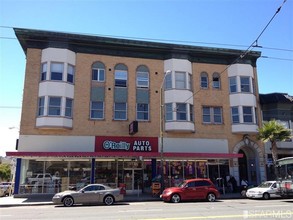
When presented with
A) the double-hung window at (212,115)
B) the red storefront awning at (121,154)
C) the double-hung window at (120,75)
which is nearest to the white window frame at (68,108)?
the red storefront awning at (121,154)

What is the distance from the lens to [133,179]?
88.5 feet

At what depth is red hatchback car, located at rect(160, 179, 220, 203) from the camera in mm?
19828

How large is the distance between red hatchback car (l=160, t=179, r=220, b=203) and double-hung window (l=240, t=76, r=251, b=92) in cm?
1370

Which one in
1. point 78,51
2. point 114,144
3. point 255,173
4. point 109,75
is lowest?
point 255,173

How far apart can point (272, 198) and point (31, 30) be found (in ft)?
77.9

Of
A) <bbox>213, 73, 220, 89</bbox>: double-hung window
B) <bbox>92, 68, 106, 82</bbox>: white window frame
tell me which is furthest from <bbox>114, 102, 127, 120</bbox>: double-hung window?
<bbox>213, 73, 220, 89</bbox>: double-hung window

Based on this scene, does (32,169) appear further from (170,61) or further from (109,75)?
(170,61)

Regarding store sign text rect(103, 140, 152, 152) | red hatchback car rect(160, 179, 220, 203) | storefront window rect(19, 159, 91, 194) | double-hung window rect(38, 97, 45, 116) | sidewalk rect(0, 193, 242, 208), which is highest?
double-hung window rect(38, 97, 45, 116)

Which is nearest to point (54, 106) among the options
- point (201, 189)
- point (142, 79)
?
point (142, 79)

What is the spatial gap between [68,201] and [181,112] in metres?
14.5

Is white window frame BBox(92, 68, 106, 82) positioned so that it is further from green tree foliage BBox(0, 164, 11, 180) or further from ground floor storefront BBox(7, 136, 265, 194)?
green tree foliage BBox(0, 164, 11, 180)

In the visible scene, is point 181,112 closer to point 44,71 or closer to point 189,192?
point 189,192

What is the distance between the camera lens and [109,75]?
28734 millimetres

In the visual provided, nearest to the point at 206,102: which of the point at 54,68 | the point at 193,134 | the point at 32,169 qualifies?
the point at 193,134
